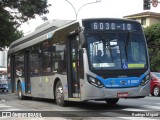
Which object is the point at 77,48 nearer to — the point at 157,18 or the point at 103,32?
the point at 103,32

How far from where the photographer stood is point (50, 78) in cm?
1584

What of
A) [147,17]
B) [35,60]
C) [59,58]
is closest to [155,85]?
[35,60]

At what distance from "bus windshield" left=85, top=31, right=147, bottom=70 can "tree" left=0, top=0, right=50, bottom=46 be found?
16642 millimetres

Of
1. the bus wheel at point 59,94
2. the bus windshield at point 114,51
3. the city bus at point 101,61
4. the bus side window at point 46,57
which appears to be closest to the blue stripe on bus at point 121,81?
the city bus at point 101,61

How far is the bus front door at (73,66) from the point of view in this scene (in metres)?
13.4

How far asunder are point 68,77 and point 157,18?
192ft

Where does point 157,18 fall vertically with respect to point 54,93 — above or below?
above

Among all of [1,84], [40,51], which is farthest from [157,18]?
[40,51]

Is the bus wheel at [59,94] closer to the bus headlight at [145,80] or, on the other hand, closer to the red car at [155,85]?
the bus headlight at [145,80]

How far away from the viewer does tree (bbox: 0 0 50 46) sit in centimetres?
2905

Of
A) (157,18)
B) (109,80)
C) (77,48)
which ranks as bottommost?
(109,80)

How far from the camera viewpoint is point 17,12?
1184 inches

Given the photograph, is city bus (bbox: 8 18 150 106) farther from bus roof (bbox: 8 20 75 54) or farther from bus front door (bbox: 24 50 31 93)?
bus front door (bbox: 24 50 31 93)

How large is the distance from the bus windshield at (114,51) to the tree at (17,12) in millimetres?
16642
